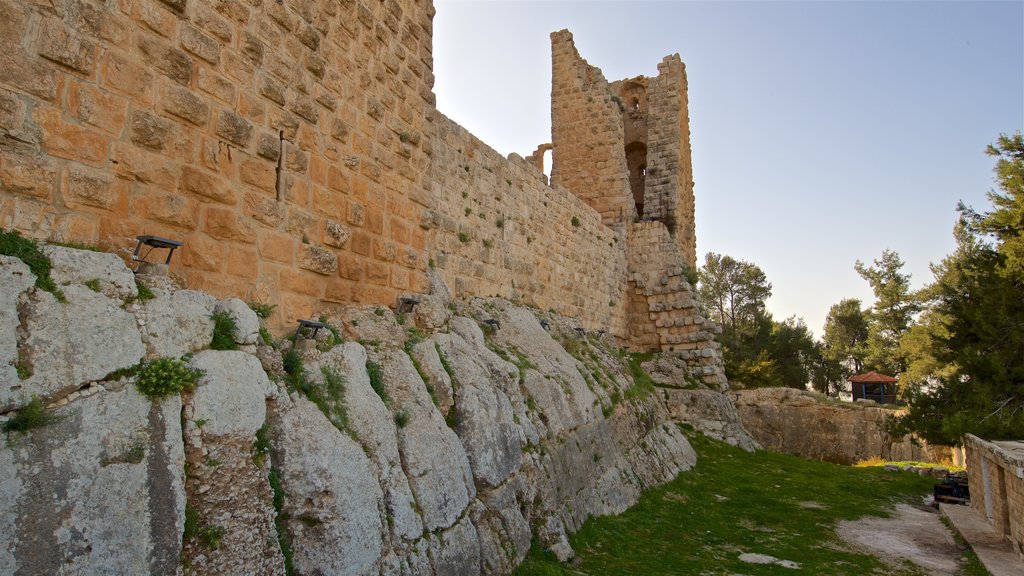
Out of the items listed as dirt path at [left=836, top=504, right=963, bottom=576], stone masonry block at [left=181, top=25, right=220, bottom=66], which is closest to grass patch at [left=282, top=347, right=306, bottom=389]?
stone masonry block at [left=181, top=25, right=220, bottom=66]

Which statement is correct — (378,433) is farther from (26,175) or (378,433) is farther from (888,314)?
(888,314)

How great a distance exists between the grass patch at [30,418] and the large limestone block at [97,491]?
0.09 feet

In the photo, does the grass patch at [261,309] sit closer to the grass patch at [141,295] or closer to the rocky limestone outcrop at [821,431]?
the grass patch at [141,295]

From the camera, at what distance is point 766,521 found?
852cm

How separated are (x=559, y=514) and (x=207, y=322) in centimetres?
401

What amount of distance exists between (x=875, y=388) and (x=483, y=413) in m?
30.1

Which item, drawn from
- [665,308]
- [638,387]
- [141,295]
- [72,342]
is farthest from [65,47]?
[665,308]

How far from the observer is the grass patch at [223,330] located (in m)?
3.47

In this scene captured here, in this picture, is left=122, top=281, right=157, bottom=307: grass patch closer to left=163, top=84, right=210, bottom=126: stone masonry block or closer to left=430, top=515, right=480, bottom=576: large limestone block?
left=163, top=84, right=210, bottom=126: stone masonry block

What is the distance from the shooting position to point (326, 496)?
354 centimetres

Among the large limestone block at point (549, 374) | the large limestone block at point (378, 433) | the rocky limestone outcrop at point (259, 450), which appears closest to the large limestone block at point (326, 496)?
the rocky limestone outcrop at point (259, 450)

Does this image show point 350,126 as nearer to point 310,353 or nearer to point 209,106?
point 209,106

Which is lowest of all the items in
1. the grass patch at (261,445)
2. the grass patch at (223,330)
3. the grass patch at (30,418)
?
the grass patch at (261,445)

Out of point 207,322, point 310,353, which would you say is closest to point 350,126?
point 310,353
